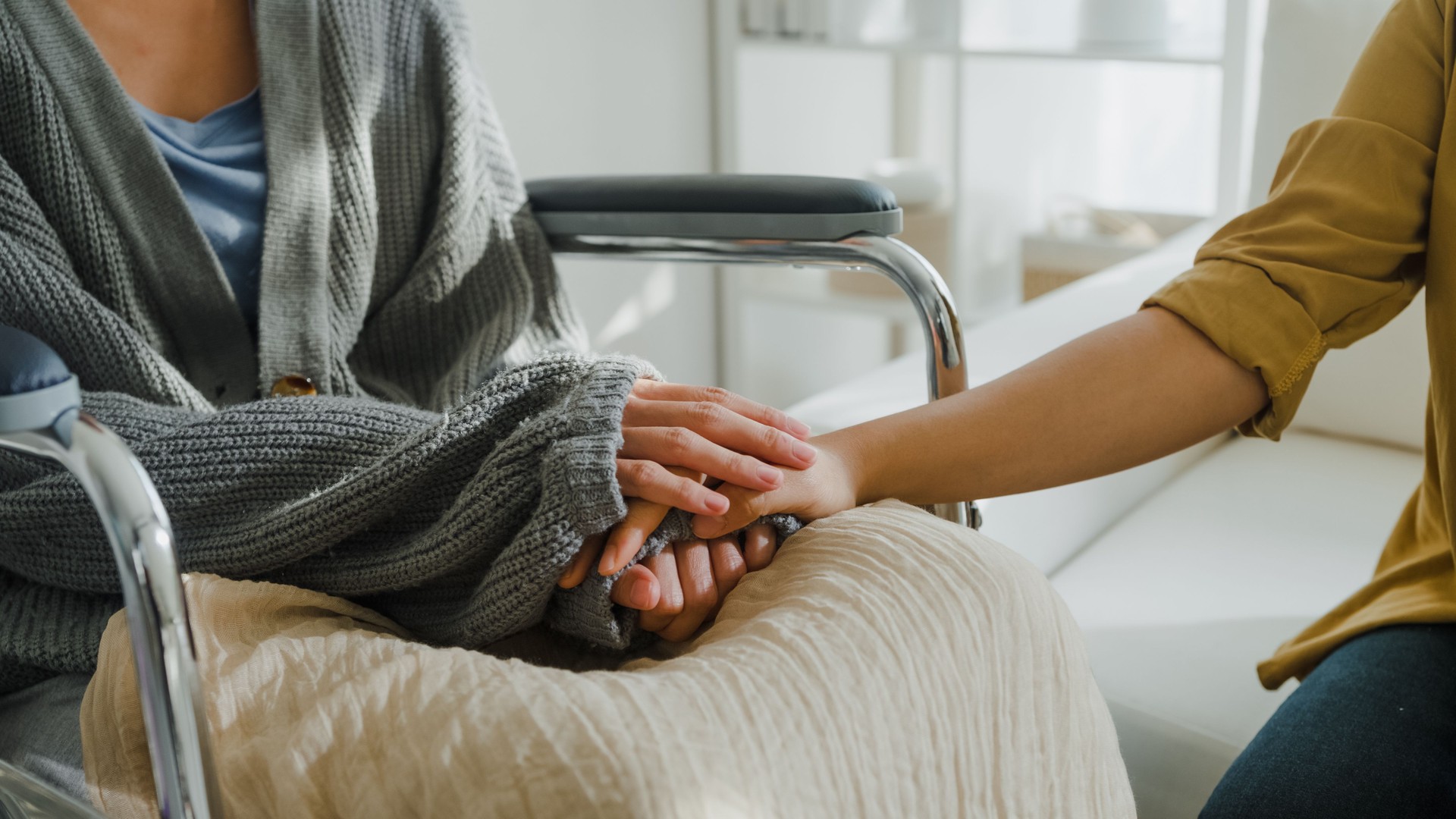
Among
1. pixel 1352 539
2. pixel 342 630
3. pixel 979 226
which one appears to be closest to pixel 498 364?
pixel 342 630

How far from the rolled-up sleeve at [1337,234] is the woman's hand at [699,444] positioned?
1.07 feet

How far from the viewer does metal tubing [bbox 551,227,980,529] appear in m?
0.86

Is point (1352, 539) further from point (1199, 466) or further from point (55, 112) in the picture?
point (55, 112)

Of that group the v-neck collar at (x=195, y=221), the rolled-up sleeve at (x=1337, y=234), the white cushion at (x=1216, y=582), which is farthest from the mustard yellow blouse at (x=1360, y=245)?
the v-neck collar at (x=195, y=221)

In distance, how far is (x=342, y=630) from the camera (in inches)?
26.1

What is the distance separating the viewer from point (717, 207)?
935 mm

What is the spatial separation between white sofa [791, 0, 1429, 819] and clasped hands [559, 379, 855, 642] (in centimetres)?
32

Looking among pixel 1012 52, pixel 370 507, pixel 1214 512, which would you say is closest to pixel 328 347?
pixel 370 507

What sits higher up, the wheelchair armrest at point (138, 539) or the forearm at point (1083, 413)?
the wheelchair armrest at point (138, 539)

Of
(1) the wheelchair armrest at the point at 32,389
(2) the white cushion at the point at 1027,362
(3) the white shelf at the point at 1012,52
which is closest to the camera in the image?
(1) the wheelchair armrest at the point at 32,389

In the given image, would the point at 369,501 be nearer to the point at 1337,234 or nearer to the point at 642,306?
the point at 1337,234

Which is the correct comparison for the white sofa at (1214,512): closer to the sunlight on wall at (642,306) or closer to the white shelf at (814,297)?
the white shelf at (814,297)

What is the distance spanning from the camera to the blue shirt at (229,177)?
0.94 m

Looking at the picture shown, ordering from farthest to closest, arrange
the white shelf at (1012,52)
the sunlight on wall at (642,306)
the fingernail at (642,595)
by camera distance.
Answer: the sunlight on wall at (642,306) < the white shelf at (1012,52) < the fingernail at (642,595)
